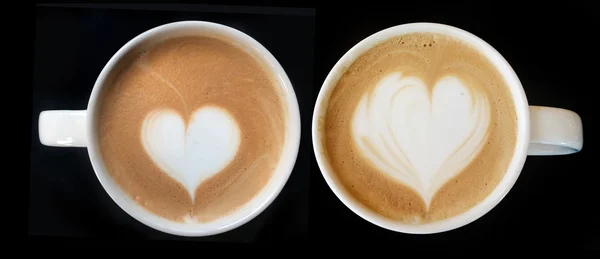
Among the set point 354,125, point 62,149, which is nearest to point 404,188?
point 354,125

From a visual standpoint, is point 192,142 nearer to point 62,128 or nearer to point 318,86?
point 62,128

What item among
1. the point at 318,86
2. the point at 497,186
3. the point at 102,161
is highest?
the point at 318,86

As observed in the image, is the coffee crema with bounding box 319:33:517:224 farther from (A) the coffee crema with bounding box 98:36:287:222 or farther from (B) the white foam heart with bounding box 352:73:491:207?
(A) the coffee crema with bounding box 98:36:287:222

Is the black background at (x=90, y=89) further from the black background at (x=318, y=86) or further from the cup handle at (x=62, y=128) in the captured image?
the cup handle at (x=62, y=128)

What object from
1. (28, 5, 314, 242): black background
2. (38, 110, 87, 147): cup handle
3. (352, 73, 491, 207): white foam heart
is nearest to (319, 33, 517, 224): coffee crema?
(352, 73, 491, 207): white foam heart

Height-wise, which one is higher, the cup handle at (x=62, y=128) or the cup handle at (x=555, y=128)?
the cup handle at (x=62, y=128)

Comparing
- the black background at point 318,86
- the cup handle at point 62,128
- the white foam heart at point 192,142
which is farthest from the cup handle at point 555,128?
the cup handle at point 62,128

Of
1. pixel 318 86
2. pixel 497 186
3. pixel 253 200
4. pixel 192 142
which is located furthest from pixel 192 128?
pixel 497 186
